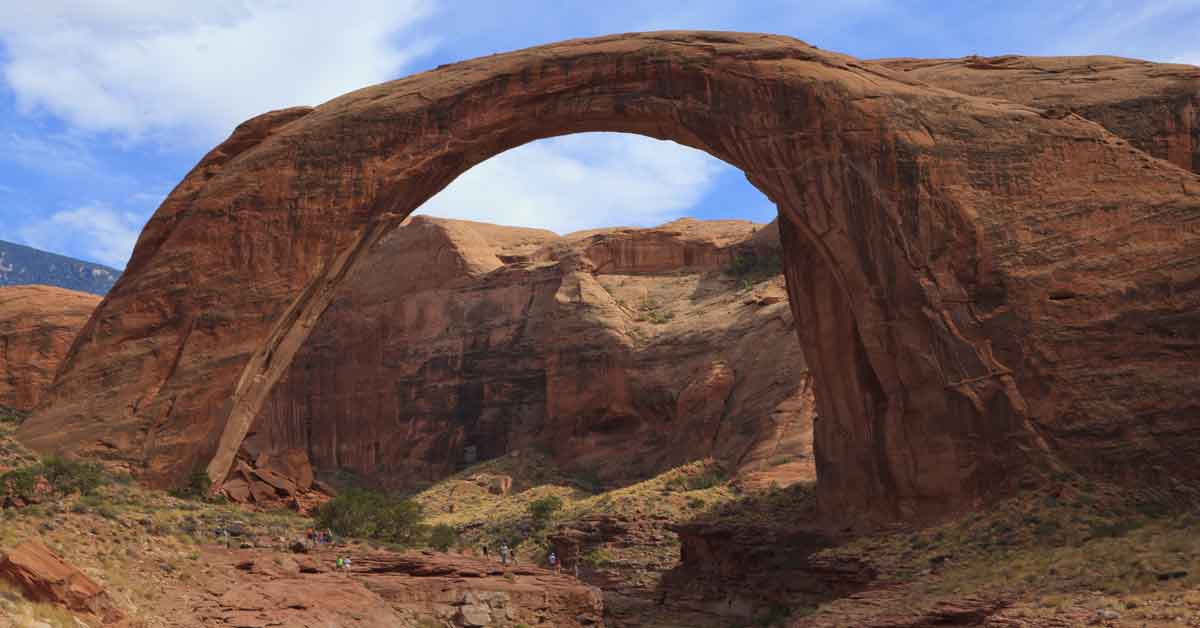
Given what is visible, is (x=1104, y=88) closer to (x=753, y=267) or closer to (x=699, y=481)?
(x=699, y=481)

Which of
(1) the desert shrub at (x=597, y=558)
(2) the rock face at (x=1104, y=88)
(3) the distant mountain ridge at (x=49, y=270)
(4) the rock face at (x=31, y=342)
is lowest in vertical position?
(1) the desert shrub at (x=597, y=558)

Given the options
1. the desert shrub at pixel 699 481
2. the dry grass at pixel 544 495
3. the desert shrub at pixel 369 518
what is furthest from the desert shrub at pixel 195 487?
the desert shrub at pixel 699 481

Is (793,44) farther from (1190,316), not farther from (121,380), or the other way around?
(121,380)

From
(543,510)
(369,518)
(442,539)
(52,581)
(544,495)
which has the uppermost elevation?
(52,581)

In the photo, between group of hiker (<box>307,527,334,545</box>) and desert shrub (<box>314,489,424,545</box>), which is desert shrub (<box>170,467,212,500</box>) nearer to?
desert shrub (<box>314,489,424,545</box>)

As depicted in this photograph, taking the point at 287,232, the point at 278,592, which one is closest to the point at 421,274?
the point at 287,232

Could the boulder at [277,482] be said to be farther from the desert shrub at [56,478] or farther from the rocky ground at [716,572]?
the desert shrub at [56,478]

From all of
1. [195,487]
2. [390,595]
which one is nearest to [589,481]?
[195,487]
